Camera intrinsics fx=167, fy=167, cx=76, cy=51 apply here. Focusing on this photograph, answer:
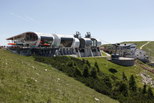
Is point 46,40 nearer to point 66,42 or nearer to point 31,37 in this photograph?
point 31,37

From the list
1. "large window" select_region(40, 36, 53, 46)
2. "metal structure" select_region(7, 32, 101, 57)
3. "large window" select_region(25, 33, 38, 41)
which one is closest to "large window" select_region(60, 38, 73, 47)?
"metal structure" select_region(7, 32, 101, 57)

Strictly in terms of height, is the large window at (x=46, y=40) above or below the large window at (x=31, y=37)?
below

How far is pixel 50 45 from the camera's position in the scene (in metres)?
87.0

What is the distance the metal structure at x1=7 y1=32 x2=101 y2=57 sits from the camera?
70.5 metres

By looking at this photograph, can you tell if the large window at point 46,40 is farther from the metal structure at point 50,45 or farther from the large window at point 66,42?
the large window at point 66,42

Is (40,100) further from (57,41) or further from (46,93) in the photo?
(57,41)

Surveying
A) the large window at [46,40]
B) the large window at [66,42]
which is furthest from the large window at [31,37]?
the large window at [66,42]

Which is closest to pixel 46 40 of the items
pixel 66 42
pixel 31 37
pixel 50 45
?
pixel 50 45

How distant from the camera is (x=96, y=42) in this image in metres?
126

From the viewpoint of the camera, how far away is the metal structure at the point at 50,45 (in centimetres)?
7049

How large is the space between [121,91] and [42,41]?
173 feet

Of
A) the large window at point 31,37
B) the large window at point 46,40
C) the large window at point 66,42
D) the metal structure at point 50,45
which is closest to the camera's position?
the metal structure at point 50,45

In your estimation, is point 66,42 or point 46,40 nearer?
point 46,40

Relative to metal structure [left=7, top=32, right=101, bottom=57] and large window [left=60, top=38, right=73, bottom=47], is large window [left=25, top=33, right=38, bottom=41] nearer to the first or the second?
metal structure [left=7, top=32, right=101, bottom=57]
